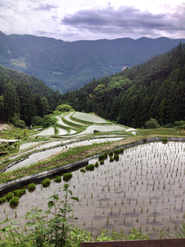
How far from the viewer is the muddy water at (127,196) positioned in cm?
717

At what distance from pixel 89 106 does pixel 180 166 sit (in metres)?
81.1

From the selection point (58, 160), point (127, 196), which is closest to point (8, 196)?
point (58, 160)

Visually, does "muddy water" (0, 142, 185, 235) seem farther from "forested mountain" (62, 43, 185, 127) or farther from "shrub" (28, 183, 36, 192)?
"forested mountain" (62, 43, 185, 127)

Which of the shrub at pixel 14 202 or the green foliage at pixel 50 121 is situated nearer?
the shrub at pixel 14 202

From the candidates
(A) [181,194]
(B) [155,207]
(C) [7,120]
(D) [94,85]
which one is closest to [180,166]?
(A) [181,194]

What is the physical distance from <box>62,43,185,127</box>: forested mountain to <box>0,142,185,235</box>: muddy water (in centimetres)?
4542

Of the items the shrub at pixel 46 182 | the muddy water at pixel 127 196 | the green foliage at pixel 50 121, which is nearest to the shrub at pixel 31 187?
the muddy water at pixel 127 196

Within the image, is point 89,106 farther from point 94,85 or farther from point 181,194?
point 181,194

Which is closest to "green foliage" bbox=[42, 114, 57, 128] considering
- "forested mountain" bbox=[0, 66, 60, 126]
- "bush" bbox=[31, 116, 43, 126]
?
"forested mountain" bbox=[0, 66, 60, 126]

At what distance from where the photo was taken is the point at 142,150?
1630 centimetres

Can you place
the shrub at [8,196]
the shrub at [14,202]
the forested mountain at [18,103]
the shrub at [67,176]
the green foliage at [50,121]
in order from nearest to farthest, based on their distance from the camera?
the shrub at [14,202] < the shrub at [8,196] < the shrub at [67,176] < the green foliage at [50,121] < the forested mountain at [18,103]

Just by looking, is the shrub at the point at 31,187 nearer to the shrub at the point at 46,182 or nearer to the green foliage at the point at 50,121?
the shrub at the point at 46,182

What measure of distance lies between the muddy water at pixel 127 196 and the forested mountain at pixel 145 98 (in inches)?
1788

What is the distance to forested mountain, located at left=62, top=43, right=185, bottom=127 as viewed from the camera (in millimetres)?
56188
